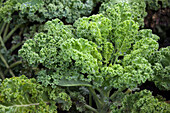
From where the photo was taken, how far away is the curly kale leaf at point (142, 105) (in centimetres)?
165

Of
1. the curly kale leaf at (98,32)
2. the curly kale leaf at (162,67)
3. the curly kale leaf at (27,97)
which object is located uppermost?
the curly kale leaf at (98,32)

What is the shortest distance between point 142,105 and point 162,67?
39 cm

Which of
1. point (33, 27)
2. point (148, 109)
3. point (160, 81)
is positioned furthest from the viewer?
point (33, 27)

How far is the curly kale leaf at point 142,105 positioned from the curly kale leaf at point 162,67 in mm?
179

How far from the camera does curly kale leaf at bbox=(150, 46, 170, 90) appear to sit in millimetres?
1838

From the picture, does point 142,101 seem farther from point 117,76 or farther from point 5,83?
point 5,83

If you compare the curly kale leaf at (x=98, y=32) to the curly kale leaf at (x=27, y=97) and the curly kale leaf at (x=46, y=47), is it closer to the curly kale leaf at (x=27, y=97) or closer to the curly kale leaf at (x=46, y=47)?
the curly kale leaf at (x=46, y=47)

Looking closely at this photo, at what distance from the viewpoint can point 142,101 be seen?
1689 millimetres

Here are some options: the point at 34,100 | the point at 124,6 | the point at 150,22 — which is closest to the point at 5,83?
the point at 34,100

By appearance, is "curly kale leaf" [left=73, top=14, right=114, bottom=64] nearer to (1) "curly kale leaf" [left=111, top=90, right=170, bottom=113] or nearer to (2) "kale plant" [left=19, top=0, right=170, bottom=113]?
(2) "kale plant" [left=19, top=0, right=170, bottom=113]

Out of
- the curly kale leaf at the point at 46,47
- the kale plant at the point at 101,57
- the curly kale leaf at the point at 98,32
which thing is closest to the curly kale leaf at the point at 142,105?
the kale plant at the point at 101,57

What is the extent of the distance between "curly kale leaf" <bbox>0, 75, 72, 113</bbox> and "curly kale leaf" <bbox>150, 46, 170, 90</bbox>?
0.77 metres

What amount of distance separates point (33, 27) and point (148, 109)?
1.57 meters

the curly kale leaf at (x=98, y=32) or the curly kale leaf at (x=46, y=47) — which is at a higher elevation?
the curly kale leaf at (x=98, y=32)
